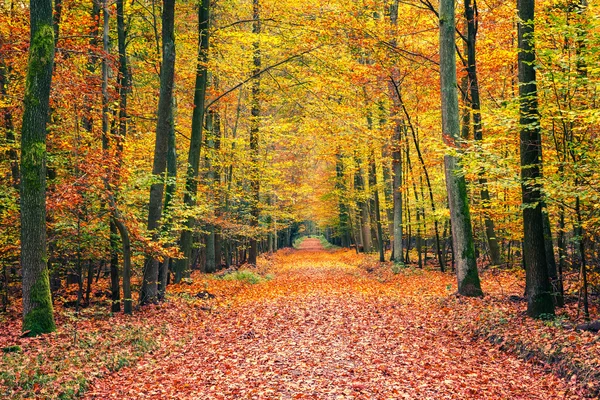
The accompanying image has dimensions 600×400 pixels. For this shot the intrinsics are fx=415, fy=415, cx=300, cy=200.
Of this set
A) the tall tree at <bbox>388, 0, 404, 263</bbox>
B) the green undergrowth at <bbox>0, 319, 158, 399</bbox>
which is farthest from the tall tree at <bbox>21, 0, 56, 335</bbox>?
the tall tree at <bbox>388, 0, 404, 263</bbox>

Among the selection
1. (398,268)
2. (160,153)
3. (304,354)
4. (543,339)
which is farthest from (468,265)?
(160,153)

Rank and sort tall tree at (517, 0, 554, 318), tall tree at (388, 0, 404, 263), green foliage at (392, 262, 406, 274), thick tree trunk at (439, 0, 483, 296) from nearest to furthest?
tall tree at (517, 0, 554, 318) → thick tree trunk at (439, 0, 483, 296) → green foliage at (392, 262, 406, 274) → tall tree at (388, 0, 404, 263)

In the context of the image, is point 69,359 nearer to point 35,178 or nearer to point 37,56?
point 35,178

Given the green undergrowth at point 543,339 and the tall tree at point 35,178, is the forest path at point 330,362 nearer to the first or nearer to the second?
the green undergrowth at point 543,339

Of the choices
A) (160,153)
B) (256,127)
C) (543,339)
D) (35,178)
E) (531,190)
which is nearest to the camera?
(543,339)

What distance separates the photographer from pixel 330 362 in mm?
7516

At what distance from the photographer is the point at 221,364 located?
7797 millimetres

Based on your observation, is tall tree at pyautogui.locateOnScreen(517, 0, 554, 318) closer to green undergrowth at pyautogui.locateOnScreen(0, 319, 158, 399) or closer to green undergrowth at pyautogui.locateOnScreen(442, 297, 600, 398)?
green undergrowth at pyautogui.locateOnScreen(442, 297, 600, 398)

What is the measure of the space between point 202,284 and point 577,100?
13.5 meters

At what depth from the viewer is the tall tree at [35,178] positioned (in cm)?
862

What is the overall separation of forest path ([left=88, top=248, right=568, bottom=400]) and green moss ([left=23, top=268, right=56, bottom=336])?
2407mm

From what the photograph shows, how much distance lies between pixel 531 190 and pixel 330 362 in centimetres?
569

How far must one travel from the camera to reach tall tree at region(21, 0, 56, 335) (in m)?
8.62

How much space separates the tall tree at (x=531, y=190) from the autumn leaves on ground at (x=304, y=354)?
→ 725mm
